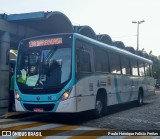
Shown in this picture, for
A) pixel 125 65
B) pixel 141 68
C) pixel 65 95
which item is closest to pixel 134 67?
pixel 141 68

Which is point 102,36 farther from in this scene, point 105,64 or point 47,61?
point 47,61

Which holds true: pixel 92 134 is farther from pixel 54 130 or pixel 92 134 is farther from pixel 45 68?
pixel 45 68

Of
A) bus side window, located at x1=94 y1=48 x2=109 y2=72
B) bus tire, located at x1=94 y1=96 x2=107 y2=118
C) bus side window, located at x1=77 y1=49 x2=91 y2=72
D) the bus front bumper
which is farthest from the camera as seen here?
bus side window, located at x1=94 y1=48 x2=109 y2=72

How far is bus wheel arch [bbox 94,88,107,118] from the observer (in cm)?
1256

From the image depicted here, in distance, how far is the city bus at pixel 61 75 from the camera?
10.6m

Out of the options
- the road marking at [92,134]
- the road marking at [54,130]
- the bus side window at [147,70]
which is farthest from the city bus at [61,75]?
the bus side window at [147,70]

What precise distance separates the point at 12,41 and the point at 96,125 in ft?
25.7

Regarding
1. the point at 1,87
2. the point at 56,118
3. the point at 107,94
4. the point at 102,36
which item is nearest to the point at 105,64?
the point at 107,94

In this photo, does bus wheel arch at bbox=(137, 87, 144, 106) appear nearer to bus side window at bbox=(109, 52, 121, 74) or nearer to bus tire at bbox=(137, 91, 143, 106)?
bus tire at bbox=(137, 91, 143, 106)

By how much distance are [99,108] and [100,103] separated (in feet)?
0.76

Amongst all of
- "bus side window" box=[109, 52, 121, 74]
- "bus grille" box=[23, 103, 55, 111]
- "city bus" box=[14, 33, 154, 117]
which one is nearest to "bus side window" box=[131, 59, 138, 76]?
Result: "bus side window" box=[109, 52, 121, 74]

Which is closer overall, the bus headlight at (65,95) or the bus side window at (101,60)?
the bus headlight at (65,95)

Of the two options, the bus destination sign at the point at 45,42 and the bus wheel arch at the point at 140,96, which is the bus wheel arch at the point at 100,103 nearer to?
the bus destination sign at the point at 45,42

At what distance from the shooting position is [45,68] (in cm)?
1095
